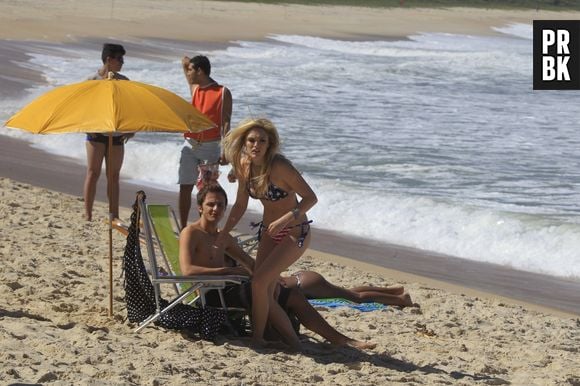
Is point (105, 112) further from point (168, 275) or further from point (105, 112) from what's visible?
point (168, 275)

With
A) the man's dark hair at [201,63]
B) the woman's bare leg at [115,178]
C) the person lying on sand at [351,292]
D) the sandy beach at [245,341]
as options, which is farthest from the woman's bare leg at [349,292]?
the woman's bare leg at [115,178]

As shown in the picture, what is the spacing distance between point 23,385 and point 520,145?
13382mm

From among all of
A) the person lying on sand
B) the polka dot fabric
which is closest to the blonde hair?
the polka dot fabric

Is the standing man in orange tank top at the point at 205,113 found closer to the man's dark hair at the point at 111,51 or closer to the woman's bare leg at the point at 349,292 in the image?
the man's dark hair at the point at 111,51

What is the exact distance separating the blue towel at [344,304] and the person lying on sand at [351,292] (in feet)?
0.09

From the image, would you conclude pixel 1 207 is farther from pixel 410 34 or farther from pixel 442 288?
pixel 410 34

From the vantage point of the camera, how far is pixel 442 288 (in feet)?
29.0

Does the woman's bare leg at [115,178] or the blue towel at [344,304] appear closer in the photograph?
the blue towel at [344,304]

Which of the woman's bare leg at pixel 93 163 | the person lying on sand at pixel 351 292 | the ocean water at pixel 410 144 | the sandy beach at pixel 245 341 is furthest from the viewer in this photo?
the ocean water at pixel 410 144

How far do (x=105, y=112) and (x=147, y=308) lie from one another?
1.08m

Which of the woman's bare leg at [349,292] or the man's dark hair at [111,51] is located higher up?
the man's dark hair at [111,51]

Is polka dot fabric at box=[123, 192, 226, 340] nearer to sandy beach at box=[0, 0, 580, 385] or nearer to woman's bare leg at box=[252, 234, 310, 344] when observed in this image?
sandy beach at box=[0, 0, 580, 385]

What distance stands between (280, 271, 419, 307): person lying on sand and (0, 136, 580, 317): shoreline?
991 millimetres

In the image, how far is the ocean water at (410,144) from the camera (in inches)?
444
